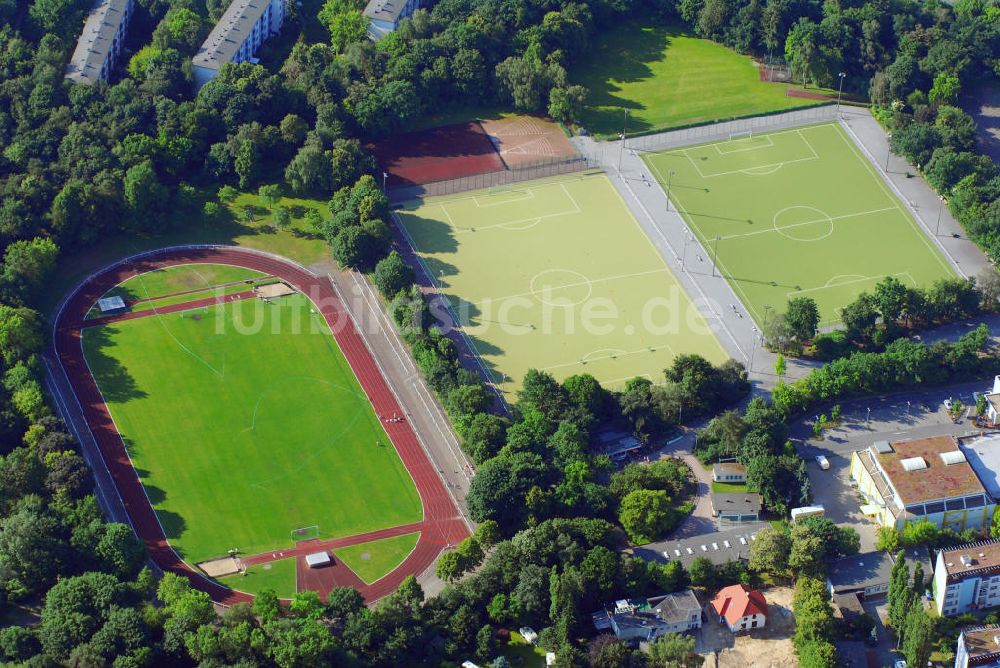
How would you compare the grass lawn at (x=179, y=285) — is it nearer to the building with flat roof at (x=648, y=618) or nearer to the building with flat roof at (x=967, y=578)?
the building with flat roof at (x=648, y=618)

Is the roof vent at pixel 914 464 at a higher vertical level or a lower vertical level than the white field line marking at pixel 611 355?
higher

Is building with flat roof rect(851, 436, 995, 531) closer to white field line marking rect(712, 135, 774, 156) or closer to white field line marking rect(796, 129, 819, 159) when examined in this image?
white field line marking rect(796, 129, 819, 159)

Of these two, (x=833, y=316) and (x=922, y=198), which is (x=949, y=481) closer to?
(x=833, y=316)

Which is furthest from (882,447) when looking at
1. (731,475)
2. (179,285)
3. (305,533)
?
(179,285)

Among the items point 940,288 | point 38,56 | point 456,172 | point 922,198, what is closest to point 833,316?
point 940,288

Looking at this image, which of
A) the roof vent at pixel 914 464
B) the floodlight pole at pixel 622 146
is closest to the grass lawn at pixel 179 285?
the floodlight pole at pixel 622 146

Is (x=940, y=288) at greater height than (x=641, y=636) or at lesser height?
greater

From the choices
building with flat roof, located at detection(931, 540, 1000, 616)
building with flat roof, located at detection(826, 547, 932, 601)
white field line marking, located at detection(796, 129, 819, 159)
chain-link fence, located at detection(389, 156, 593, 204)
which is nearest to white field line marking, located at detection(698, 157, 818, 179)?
white field line marking, located at detection(796, 129, 819, 159)
